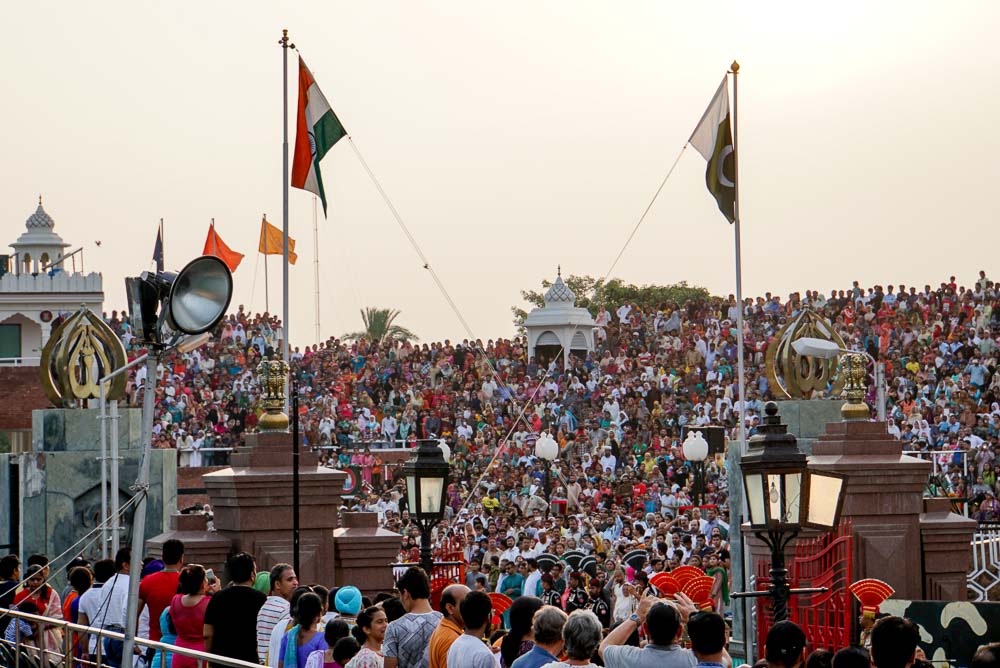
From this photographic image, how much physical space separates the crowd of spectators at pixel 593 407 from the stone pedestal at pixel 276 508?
19.5 feet

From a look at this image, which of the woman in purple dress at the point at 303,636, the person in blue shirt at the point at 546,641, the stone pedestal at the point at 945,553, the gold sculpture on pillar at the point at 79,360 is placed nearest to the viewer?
the person in blue shirt at the point at 546,641

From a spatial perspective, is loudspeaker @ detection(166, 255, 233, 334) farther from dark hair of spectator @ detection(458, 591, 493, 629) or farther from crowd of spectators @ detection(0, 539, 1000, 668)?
dark hair of spectator @ detection(458, 591, 493, 629)

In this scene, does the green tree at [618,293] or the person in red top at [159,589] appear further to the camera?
the green tree at [618,293]

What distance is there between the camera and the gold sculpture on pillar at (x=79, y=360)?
20.0m

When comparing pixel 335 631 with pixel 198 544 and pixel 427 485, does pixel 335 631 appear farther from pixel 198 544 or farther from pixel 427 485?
pixel 198 544

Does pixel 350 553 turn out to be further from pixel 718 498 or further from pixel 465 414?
pixel 465 414

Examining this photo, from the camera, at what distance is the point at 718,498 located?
29234 mm

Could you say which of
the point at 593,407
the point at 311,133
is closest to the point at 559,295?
the point at 593,407

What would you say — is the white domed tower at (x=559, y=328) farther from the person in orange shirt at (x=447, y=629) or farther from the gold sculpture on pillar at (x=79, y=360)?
the person in orange shirt at (x=447, y=629)

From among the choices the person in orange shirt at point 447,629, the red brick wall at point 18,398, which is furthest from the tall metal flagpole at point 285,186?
the red brick wall at point 18,398

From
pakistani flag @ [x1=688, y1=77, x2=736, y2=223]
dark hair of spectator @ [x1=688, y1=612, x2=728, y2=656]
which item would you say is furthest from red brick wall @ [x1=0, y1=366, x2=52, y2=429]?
dark hair of spectator @ [x1=688, y1=612, x2=728, y2=656]

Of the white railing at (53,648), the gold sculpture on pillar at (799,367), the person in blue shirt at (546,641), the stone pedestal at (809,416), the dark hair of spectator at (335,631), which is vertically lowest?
the white railing at (53,648)

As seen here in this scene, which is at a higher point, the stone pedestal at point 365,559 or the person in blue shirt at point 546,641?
the person in blue shirt at point 546,641

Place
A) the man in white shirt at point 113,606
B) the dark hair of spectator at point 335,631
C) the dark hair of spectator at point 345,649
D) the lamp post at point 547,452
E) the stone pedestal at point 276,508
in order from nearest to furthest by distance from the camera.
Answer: the dark hair of spectator at point 345,649 < the dark hair of spectator at point 335,631 < the man in white shirt at point 113,606 < the stone pedestal at point 276,508 < the lamp post at point 547,452
